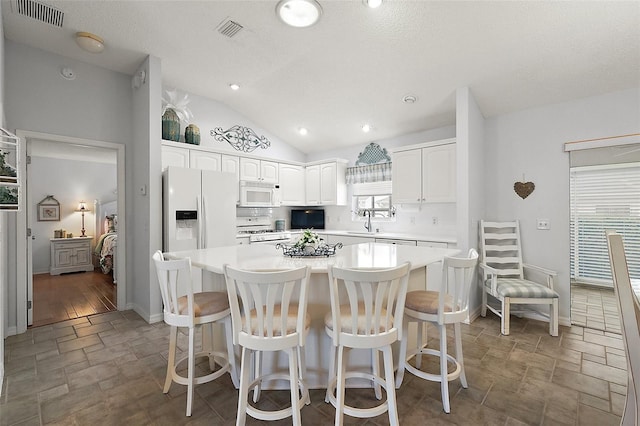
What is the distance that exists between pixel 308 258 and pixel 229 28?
2.30 metres

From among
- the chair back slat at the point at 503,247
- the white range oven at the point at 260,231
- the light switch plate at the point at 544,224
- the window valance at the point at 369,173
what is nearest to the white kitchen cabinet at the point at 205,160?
the white range oven at the point at 260,231

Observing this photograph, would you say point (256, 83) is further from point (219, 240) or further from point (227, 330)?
point (227, 330)

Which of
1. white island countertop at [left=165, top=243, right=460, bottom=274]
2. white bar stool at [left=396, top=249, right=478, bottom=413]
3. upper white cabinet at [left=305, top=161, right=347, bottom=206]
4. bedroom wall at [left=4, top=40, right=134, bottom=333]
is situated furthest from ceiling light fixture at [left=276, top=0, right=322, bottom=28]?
upper white cabinet at [left=305, top=161, right=347, bottom=206]

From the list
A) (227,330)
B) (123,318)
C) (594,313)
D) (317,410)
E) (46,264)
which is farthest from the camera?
(46,264)

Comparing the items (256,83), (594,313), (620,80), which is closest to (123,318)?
(256,83)

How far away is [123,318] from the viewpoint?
3.42 metres

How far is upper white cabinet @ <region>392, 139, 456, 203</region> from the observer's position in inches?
146

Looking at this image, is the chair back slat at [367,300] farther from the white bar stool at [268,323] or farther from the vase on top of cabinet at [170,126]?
the vase on top of cabinet at [170,126]

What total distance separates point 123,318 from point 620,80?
5609mm

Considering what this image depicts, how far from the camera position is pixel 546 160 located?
11.2ft

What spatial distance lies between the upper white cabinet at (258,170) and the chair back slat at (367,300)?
3381 mm

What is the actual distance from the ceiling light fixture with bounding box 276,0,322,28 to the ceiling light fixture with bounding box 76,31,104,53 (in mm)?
1818

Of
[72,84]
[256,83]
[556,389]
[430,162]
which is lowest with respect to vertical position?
[556,389]

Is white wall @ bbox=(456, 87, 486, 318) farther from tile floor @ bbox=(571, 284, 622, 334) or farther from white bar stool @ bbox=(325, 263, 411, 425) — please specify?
white bar stool @ bbox=(325, 263, 411, 425)
